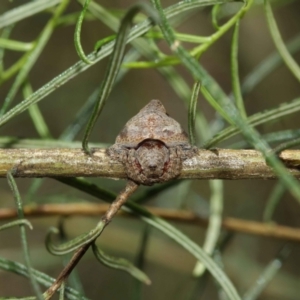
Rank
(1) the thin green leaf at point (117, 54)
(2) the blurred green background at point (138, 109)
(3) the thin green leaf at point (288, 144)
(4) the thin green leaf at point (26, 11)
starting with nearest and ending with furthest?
1. (1) the thin green leaf at point (117, 54)
2. (3) the thin green leaf at point (288, 144)
3. (4) the thin green leaf at point (26, 11)
4. (2) the blurred green background at point (138, 109)

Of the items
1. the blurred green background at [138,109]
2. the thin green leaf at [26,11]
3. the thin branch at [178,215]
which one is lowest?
the thin branch at [178,215]

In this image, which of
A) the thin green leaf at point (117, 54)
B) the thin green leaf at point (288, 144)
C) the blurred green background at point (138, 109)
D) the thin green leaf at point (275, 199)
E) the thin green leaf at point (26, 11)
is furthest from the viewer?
the blurred green background at point (138, 109)

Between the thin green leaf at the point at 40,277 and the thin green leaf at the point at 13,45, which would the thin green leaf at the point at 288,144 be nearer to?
the thin green leaf at the point at 40,277

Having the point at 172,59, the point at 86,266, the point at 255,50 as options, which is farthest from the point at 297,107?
the point at 86,266

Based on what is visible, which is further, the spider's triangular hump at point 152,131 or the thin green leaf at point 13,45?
the thin green leaf at point 13,45

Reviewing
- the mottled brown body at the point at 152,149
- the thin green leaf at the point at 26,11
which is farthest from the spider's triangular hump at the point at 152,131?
the thin green leaf at the point at 26,11

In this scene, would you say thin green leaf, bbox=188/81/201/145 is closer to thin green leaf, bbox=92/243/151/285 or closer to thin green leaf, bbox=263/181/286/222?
thin green leaf, bbox=92/243/151/285

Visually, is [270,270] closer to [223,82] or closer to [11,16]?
[11,16]

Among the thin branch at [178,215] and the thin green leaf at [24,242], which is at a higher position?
the thin branch at [178,215]
